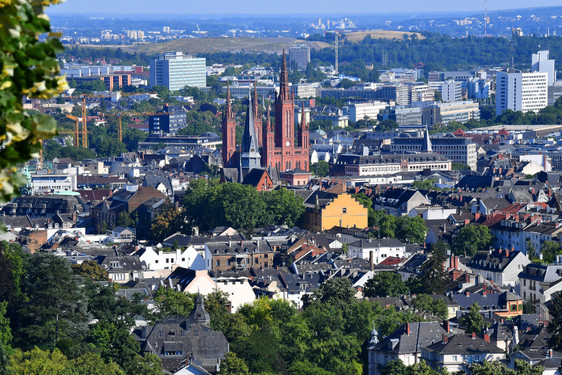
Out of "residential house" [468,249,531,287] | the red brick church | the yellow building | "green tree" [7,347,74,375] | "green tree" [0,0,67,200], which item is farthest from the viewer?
the red brick church

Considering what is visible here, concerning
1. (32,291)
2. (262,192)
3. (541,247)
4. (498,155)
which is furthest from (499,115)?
(32,291)

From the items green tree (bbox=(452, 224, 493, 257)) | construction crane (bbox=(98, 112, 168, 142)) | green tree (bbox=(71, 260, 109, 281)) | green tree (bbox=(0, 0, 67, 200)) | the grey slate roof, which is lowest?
construction crane (bbox=(98, 112, 168, 142))

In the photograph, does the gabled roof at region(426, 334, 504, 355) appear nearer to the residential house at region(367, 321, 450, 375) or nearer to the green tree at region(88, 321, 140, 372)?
the residential house at region(367, 321, 450, 375)

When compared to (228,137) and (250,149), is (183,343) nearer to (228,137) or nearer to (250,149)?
(250,149)

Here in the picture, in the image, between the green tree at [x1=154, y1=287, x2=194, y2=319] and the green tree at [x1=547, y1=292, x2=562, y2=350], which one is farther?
the green tree at [x1=154, y1=287, x2=194, y2=319]

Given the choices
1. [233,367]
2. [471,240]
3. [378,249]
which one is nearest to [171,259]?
[378,249]

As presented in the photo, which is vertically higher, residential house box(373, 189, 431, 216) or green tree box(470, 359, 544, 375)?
green tree box(470, 359, 544, 375)

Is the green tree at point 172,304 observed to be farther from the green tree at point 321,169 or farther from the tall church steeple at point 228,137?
the green tree at point 321,169

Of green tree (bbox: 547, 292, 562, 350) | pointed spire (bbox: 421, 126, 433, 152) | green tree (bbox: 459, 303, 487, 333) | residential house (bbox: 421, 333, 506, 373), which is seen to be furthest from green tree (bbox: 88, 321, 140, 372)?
pointed spire (bbox: 421, 126, 433, 152)
